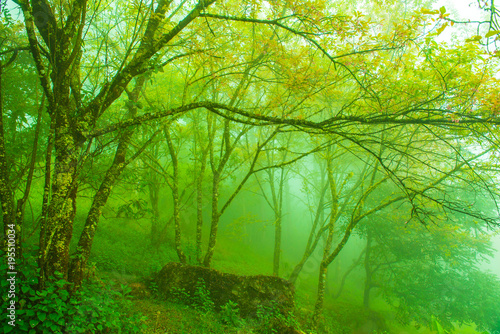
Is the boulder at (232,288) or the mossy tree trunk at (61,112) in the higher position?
the mossy tree trunk at (61,112)

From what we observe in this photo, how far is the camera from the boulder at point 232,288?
6.66 m

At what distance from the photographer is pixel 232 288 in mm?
6883

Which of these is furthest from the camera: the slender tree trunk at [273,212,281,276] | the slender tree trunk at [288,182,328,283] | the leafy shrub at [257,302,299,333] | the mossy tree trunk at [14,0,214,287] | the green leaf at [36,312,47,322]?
the slender tree trunk at [273,212,281,276]

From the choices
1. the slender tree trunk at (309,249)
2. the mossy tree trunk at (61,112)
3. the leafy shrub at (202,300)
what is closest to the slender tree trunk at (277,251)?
the slender tree trunk at (309,249)

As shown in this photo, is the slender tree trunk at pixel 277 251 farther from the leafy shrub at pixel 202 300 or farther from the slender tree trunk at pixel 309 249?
the leafy shrub at pixel 202 300

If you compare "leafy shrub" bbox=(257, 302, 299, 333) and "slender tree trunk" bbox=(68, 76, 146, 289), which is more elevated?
"slender tree trunk" bbox=(68, 76, 146, 289)

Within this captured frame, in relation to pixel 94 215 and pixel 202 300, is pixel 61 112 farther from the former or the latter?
pixel 202 300

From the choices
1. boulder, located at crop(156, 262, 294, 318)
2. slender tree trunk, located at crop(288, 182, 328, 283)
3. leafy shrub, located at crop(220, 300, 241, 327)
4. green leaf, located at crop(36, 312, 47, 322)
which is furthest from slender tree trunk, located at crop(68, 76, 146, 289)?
slender tree trunk, located at crop(288, 182, 328, 283)

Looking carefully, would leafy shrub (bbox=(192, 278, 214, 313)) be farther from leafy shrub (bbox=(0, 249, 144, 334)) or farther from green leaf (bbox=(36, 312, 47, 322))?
green leaf (bbox=(36, 312, 47, 322))

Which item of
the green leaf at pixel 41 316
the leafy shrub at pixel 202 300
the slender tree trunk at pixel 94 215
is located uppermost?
the slender tree trunk at pixel 94 215

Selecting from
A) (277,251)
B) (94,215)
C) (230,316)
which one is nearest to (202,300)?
(230,316)

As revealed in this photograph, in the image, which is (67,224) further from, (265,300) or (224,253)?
(224,253)

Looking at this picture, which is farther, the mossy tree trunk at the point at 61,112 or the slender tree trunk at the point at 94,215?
the slender tree trunk at the point at 94,215

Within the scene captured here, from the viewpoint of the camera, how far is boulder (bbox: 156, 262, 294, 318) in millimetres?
6660
